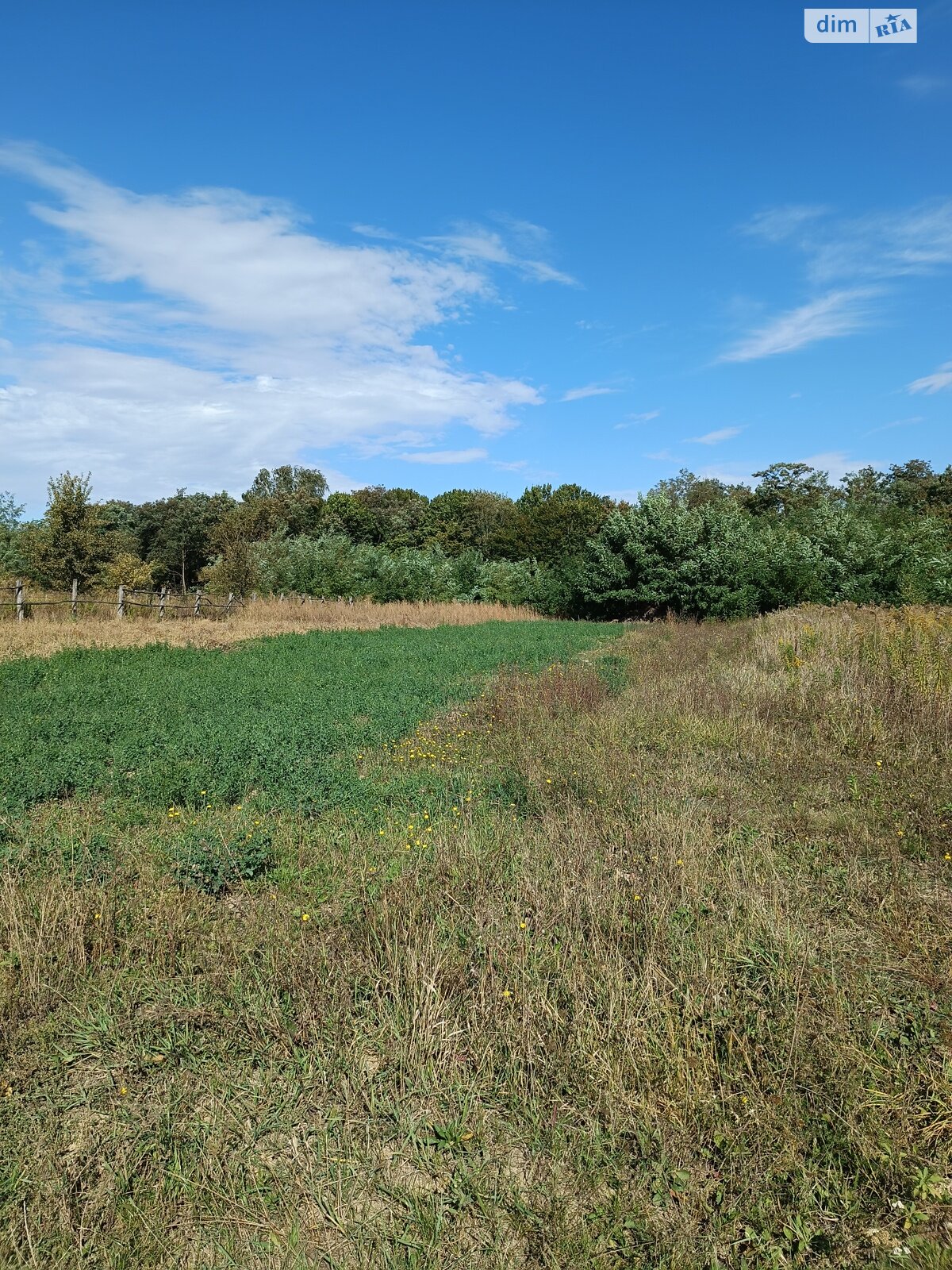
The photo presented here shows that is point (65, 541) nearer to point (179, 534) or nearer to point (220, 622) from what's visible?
point (220, 622)

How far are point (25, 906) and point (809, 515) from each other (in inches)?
1331

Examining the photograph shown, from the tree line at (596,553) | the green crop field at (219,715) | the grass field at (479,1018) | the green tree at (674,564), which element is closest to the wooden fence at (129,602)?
the tree line at (596,553)

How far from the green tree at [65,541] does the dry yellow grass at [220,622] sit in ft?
10.8

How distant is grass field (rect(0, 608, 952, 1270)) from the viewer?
7.98ft

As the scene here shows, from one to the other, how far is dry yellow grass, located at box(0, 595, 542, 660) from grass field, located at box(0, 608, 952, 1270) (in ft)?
39.8

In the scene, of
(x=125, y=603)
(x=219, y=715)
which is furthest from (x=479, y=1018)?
(x=125, y=603)

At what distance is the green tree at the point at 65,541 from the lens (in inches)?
1137

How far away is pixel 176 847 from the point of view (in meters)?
4.78

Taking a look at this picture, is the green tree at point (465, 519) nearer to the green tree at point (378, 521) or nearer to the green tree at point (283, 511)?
the green tree at point (378, 521)

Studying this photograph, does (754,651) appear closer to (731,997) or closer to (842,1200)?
(731,997)

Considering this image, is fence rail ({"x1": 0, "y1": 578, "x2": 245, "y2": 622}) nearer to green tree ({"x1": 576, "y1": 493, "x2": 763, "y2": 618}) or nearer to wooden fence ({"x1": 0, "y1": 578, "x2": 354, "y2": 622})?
wooden fence ({"x1": 0, "y1": 578, "x2": 354, "y2": 622})

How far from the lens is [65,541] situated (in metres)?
29.3

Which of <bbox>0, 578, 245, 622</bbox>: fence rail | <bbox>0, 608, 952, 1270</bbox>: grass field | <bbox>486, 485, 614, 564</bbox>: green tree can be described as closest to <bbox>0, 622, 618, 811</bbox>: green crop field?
<bbox>0, 608, 952, 1270</bbox>: grass field

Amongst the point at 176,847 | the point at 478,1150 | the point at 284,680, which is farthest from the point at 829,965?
the point at 284,680
